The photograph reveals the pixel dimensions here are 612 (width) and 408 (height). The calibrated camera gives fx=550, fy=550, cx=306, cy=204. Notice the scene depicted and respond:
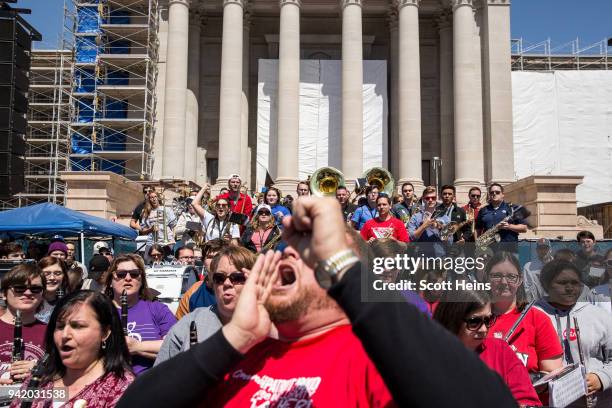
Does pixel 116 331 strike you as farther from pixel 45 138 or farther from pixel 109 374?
pixel 45 138

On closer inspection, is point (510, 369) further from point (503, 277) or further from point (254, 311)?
point (254, 311)

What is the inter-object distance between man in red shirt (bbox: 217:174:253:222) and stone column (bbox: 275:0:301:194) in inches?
724

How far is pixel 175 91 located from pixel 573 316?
30.1m

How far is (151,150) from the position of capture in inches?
1323

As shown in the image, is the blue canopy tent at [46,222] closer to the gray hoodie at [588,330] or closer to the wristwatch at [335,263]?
the gray hoodie at [588,330]

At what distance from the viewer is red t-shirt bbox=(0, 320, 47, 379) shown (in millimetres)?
4254

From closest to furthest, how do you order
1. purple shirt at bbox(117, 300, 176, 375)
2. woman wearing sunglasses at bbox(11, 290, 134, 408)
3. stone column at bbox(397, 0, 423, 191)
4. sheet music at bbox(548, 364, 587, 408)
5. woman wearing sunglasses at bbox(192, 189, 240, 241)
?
sheet music at bbox(548, 364, 587, 408), woman wearing sunglasses at bbox(11, 290, 134, 408), purple shirt at bbox(117, 300, 176, 375), woman wearing sunglasses at bbox(192, 189, 240, 241), stone column at bbox(397, 0, 423, 191)

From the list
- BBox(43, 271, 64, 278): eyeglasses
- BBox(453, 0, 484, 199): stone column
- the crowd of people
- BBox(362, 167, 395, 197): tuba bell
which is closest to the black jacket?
the crowd of people

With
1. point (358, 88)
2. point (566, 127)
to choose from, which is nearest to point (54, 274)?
point (358, 88)

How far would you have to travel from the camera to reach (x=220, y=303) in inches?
149

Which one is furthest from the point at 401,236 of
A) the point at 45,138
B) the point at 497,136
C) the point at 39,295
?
the point at 45,138

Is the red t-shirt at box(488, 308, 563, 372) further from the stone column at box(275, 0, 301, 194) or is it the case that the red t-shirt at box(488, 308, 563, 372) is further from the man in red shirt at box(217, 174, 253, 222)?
the stone column at box(275, 0, 301, 194)

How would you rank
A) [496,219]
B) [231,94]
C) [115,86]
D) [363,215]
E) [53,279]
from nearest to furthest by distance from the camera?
[53,279]
[496,219]
[363,215]
[231,94]
[115,86]

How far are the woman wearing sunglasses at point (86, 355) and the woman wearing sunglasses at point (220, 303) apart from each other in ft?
1.20
